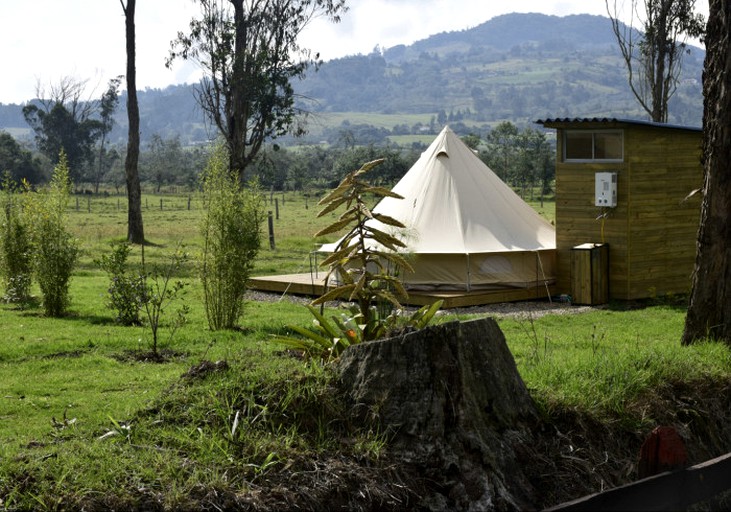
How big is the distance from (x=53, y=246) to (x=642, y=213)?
26.7 feet

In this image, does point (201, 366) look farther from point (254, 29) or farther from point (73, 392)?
point (254, 29)

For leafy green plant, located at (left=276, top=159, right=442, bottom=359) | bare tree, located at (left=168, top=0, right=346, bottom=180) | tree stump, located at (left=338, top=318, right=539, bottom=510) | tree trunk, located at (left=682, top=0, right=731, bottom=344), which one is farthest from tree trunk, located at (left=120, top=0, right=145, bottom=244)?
tree stump, located at (left=338, top=318, right=539, bottom=510)

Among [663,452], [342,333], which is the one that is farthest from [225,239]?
[663,452]

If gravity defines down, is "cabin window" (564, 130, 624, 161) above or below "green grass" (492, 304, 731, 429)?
above

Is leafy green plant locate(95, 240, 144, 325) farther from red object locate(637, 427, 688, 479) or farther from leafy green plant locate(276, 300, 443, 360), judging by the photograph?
red object locate(637, 427, 688, 479)

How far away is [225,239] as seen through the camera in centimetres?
1106

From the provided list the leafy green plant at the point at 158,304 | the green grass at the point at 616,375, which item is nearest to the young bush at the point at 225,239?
the leafy green plant at the point at 158,304

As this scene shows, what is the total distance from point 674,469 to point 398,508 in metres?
1.30

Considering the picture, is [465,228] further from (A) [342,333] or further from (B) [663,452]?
(B) [663,452]

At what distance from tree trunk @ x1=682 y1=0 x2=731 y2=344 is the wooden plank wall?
708 centimetres

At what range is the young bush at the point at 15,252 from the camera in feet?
45.3

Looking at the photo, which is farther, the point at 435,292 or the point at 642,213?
the point at 435,292

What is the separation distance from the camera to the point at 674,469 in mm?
3562

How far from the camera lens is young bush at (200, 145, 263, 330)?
1101 cm
